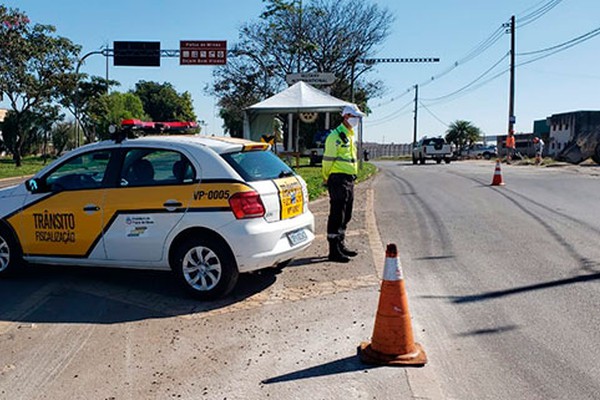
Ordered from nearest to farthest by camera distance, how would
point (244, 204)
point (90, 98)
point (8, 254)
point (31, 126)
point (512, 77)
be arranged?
point (244, 204), point (8, 254), point (512, 77), point (90, 98), point (31, 126)

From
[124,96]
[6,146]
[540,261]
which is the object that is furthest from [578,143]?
[124,96]

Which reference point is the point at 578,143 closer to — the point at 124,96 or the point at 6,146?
the point at 6,146

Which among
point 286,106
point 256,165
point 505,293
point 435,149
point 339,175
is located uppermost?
point 286,106

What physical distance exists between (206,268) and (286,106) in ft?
47.6

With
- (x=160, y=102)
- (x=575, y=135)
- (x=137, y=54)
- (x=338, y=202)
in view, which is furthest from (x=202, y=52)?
(x=160, y=102)

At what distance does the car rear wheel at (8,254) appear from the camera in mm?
6613

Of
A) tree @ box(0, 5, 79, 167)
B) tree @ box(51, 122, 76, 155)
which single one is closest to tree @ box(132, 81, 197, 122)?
tree @ box(51, 122, 76, 155)

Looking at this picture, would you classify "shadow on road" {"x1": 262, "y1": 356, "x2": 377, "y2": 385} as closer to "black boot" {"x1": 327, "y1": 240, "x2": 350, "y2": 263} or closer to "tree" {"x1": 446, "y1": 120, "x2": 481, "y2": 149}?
"black boot" {"x1": 327, "y1": 240, "x2": 350, "y2": 263}

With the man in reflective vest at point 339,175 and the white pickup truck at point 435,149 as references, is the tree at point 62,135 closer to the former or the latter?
the white pickup truck at point 435,149

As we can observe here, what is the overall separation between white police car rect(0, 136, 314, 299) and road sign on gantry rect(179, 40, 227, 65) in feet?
85.8

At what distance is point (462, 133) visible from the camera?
71.3m

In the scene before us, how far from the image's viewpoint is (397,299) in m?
4.29

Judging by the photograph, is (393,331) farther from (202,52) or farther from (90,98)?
(90,98)

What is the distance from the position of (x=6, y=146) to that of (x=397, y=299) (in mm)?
48847
